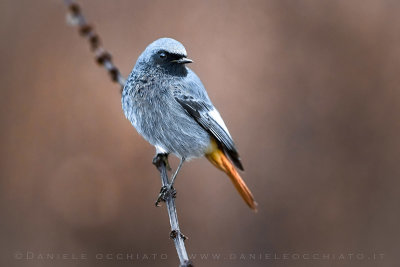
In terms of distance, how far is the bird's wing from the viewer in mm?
3812

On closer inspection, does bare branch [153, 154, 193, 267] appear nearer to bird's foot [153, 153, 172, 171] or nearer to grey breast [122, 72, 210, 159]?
bird's foot [153, 153, 172, 171]

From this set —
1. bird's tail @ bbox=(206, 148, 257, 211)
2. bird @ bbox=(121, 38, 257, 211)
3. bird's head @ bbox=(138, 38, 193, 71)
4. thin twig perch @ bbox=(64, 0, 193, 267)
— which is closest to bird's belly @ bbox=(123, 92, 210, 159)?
bird @ bbox=(121, 38, 257, 211)

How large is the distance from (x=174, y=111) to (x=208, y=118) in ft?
1.06

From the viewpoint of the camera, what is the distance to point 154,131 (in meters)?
3.68

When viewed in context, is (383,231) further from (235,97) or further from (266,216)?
(235,97)

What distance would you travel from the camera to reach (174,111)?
3781mm

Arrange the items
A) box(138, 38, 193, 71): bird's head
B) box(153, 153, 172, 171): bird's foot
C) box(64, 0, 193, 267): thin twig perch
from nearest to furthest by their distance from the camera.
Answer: box(64, 0, 193, 267): thin twig perch < box(138, 38, 193, 71): bird's head < box(153, 153, 172, 171): bird's foot

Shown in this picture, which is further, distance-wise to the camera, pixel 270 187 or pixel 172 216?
pixel 270 187

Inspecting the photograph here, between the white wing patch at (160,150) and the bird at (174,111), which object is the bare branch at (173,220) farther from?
the bird at (174,111)

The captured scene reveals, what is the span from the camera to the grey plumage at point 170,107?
3.55m

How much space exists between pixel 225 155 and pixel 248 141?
135cm

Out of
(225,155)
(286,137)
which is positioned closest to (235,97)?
(286,137)

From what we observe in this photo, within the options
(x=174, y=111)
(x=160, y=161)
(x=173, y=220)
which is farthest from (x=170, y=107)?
(x=173, y=220)

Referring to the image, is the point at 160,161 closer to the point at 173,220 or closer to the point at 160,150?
the point at 160,150
